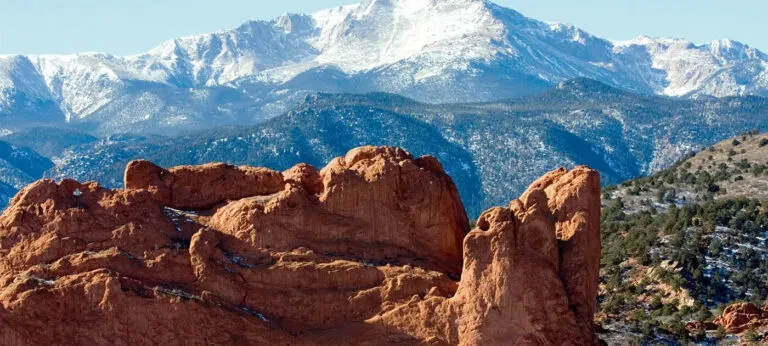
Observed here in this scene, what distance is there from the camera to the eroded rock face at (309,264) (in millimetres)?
39312

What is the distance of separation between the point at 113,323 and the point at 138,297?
2.76 ft

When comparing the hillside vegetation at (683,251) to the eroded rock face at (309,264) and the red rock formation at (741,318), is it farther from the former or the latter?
the eroded rock face at (309,264)

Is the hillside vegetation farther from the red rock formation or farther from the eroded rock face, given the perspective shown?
the eroded rock face

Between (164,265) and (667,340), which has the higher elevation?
(164,265)

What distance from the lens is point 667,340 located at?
219 feet

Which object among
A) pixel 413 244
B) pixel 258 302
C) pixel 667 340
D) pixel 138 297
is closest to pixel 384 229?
pixel 413 244

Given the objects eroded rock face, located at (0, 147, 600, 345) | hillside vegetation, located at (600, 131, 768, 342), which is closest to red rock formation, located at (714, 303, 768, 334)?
hillside vegetation, located at (600, 131, 768, 342)

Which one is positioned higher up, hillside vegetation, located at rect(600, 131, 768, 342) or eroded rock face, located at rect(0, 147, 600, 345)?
eroded rock face, located at rect(0, 147, 600, 345)

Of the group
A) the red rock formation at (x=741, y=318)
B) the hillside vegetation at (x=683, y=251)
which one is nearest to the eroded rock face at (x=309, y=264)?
the hillside vegetation at (x=683, y=251)

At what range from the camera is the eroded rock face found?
39312 millimetres

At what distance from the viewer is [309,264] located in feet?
137

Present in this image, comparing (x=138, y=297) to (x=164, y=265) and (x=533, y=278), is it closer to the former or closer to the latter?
(x=164, y=265)

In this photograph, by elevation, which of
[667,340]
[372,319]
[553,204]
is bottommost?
[667,340]

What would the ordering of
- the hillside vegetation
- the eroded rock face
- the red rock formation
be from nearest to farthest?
the eroded rock face → the red rock formation → the hillside vegetation
